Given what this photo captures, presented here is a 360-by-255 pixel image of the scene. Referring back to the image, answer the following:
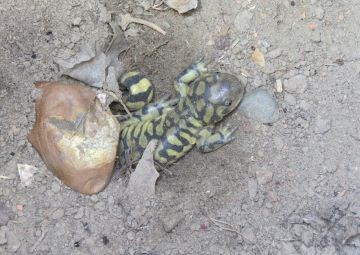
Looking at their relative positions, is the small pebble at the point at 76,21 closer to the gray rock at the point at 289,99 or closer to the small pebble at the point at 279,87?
the small pebble at the point at 279,87

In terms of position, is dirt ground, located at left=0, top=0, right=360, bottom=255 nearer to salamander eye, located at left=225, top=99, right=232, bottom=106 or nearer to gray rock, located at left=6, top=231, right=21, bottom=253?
gray rock, located at left=6, top=231, right=21, bottom=253

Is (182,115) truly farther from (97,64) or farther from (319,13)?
(319,13)

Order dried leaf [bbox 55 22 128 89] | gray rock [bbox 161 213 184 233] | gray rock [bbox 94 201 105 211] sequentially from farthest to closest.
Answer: dried leaf [bbox 55 22 128 89]
gray rock [bbox 94 201 105 211]
gray rock [bbox 161 213 184 233]

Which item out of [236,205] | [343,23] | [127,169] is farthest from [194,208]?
[343,23]

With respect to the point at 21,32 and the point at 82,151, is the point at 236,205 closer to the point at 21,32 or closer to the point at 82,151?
the point at 82,151

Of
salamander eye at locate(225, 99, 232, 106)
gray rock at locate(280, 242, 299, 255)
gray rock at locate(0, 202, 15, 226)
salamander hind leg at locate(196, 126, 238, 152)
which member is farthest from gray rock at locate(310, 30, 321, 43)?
gray rock at locate(0, 202, 15, 226)

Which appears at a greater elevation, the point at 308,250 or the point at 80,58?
the point at 80,58

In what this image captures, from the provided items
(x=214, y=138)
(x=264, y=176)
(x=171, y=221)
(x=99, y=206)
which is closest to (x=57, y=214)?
(x=99, y=206)
